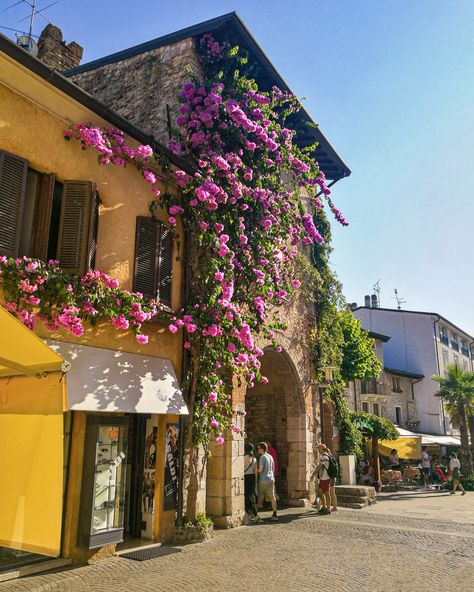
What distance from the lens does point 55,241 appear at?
24.6 ft

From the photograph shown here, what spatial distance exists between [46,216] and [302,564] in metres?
6.09

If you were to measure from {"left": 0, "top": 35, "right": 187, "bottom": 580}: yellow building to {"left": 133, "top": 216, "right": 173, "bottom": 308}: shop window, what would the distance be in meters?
0.02

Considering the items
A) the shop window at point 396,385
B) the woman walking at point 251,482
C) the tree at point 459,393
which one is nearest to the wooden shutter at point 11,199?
the woman walking at point 251,482

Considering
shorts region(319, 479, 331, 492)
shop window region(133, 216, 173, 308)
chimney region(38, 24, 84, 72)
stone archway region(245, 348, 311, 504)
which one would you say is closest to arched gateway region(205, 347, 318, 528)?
stone archway region(245, 348, 311, 504)

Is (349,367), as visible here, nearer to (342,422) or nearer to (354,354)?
(354,354)

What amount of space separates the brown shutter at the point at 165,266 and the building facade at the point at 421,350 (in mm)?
30481

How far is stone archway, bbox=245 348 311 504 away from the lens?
13445 millimetres

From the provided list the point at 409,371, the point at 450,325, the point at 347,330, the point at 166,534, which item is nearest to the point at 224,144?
the point at 166,534

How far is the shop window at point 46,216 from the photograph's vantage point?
6727 mm

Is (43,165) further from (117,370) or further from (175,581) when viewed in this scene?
(175,581)

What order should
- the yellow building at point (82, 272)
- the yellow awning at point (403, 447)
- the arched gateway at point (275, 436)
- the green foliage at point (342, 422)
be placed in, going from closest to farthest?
the yellow building at point (82, 272) < the arched gateway at point (275, 436) < the green foliage at point (342, 422) < the yellow awning at point (403, 447)

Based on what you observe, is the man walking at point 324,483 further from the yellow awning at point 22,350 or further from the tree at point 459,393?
the tree at point 459,393

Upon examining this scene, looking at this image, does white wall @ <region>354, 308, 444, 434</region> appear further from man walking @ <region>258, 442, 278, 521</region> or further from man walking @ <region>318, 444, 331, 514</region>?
man walking @ <region>258, 442, 278, 521</region>

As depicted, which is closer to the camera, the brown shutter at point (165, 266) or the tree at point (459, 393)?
the brown shutter at point (165, 266)
